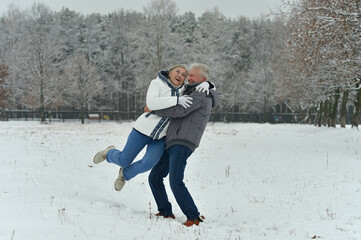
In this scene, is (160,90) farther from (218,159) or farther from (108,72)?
(108,72)

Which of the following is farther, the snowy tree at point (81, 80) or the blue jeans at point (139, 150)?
the snowy tree at point (81, 80)

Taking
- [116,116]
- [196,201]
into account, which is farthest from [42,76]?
[196,201]

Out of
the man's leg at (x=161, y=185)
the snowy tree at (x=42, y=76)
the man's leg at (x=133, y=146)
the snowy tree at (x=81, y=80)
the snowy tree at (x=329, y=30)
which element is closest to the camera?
the man's leg at (x=133, y=146)

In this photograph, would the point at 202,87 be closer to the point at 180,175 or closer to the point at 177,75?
the point at 177,75

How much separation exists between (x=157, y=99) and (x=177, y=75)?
560mm

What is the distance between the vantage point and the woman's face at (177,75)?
5.12 metres

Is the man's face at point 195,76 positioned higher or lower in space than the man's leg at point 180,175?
higher

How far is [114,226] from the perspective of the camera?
4.34 m

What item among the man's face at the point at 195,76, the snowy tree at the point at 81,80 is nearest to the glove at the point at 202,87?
the man's face at the point at 195,76

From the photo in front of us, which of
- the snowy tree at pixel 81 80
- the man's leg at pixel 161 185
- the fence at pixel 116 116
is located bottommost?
the fence at pixel 116 116

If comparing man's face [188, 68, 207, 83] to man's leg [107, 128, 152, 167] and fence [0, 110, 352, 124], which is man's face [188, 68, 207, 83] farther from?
fence [0, 110, 352, 124]

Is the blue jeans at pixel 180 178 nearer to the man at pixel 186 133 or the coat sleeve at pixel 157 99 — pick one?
the man at pixel 186 133

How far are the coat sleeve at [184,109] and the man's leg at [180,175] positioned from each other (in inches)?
19.9

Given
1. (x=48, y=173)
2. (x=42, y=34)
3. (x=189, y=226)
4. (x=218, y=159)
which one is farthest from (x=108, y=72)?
(x=189, y=226)
